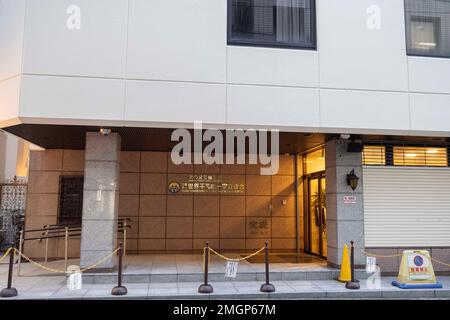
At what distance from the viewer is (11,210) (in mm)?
15055

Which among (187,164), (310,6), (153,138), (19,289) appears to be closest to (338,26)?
(310,6)

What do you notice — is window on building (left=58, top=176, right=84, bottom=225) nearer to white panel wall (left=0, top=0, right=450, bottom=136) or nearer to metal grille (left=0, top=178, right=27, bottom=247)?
metal grille (left=0, top=178, right=27, bottom=247)

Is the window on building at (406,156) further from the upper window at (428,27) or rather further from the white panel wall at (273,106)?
the upper window at (428,27)

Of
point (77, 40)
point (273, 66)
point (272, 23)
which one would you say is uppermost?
point (272, 23)

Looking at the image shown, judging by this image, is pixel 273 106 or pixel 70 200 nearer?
pixel 273 106

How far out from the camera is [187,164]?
44.9 feet

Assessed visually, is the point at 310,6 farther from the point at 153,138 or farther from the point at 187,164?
the point at 187,164

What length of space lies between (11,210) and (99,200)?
24.5 feet

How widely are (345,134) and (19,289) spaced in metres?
8.20

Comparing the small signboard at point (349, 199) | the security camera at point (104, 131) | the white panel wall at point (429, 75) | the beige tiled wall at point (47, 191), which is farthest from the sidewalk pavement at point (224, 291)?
the white panel wall at point (429, 75)

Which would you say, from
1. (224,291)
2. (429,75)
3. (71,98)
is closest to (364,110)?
(429,75)

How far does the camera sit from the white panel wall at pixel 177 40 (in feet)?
29.9

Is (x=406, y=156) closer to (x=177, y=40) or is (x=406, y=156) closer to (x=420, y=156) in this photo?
(x=420, y=156)

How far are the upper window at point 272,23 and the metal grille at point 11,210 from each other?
10.5 m
